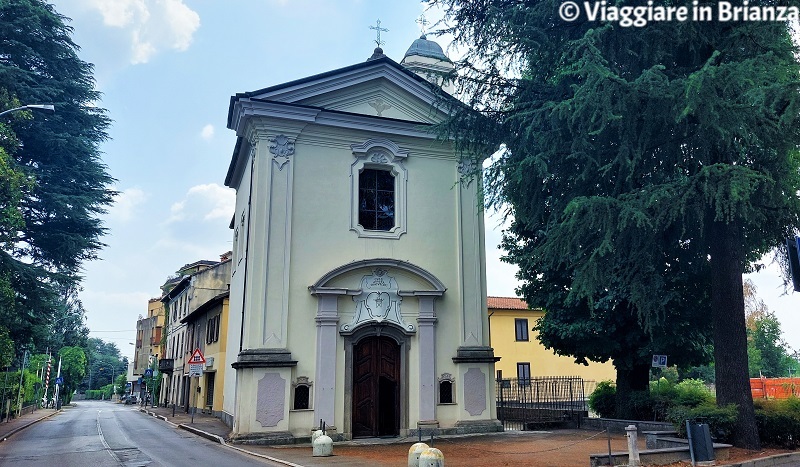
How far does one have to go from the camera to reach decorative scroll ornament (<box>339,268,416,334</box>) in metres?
16.7

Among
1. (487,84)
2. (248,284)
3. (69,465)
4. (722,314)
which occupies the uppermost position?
(487,84)

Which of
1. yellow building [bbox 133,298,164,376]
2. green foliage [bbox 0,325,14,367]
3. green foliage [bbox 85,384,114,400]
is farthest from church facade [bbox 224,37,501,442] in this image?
green foliage [bbox 85,384,114,400]

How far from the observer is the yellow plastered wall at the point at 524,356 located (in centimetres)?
3691

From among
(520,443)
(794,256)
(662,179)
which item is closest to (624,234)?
(662,179)

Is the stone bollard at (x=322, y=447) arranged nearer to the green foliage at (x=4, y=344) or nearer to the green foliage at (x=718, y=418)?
the green foliage at (x=718, y=418)

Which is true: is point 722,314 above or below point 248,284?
below

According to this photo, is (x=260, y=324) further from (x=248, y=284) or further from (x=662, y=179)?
(x=662, y=179)

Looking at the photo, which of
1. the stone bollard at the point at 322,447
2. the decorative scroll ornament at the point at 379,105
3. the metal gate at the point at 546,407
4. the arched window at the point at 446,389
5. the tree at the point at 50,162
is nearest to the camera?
the stone bollard at the point at 322,447

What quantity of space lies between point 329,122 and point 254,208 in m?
3.40

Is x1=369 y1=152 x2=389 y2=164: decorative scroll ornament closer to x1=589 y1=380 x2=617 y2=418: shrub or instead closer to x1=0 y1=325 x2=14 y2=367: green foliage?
x1=589 y1=380 x2=617 y2=418: shrub

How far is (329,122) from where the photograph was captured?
1744cm

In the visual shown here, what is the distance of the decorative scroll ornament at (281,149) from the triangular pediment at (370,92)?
1159 millimetres

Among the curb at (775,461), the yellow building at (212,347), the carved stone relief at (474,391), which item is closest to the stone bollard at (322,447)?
the carved stone relief at (474,391)

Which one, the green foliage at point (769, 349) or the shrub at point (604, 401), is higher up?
the green foliage at point (769, 349)
